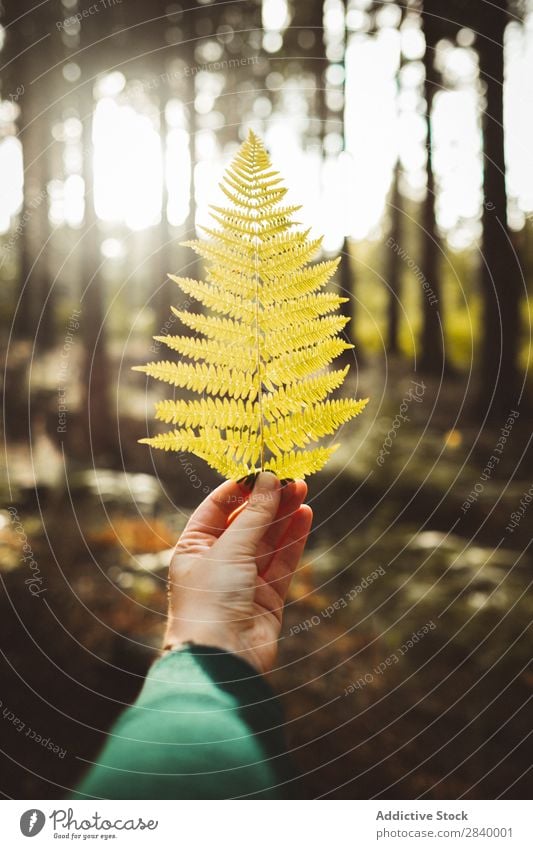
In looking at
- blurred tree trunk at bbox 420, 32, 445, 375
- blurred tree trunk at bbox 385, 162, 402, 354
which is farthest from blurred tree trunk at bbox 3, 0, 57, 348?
blurred tree trunk at bbox 385, 162, 402, 354

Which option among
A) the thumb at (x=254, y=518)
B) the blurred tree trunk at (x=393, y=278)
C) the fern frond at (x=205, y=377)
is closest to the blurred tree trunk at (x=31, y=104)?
the fern frond at (x=205, y=377)

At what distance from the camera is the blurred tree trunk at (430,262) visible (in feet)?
27.0

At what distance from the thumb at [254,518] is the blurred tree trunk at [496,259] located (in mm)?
5816

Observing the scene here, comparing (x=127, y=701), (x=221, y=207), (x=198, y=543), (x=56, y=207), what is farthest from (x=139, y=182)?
(x=56, y=207)

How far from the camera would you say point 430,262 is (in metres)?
11.5

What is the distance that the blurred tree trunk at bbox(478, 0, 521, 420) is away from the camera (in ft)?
20.8

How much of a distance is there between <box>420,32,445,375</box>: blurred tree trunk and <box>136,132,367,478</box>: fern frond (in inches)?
278

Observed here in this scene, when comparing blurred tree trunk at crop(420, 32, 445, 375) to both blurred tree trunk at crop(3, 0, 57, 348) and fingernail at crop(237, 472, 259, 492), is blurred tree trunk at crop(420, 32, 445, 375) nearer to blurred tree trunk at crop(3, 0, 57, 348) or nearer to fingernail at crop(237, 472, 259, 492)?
blurred tree trunk at crop(3, 0, 57, 348)

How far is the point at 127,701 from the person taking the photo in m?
4.20

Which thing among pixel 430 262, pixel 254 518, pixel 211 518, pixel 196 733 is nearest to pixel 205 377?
pixel 254 518

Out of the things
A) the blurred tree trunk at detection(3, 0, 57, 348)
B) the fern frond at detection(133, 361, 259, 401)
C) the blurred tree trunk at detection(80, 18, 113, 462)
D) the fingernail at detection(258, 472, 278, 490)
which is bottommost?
the fingernail at detection(258, 472, 278, 490)

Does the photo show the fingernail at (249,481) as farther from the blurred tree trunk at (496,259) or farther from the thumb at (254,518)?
the blurred tree trunk at (496,259)

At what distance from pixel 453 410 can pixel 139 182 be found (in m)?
6.96

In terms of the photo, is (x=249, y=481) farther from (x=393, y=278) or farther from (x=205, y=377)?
(x=393, y=278)
